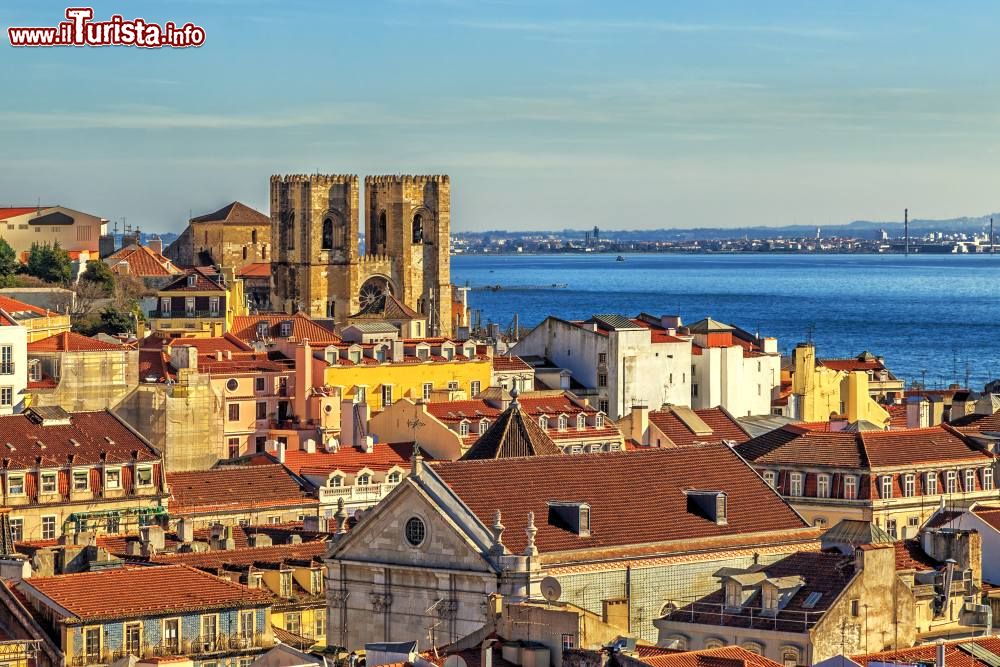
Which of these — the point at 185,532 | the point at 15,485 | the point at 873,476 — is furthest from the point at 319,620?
the point at 873,476

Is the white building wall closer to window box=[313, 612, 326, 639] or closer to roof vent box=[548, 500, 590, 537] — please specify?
window box=[313, 612, 326, 639]

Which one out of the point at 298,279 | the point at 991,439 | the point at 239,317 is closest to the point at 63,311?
the point at 239,317

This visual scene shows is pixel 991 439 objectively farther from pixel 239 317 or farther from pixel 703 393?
pixel 239 317

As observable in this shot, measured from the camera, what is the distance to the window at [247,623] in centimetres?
4619

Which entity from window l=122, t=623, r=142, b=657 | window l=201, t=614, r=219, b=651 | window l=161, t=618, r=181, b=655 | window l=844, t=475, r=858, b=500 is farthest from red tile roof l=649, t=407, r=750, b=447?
window l=122, t=623, r=142, b=657

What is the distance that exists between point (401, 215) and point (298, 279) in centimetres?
686

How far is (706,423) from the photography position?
274 ft

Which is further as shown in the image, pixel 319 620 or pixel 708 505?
pixel 319 620

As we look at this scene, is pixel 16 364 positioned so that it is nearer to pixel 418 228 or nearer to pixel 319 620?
pixel 319 620

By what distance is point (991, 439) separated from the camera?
71938 millimetres

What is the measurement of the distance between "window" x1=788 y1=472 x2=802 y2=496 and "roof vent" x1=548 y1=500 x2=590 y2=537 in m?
18.8

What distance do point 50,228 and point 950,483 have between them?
7439cm

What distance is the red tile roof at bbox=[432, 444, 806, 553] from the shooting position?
48000 mm

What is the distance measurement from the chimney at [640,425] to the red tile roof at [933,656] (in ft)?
133
